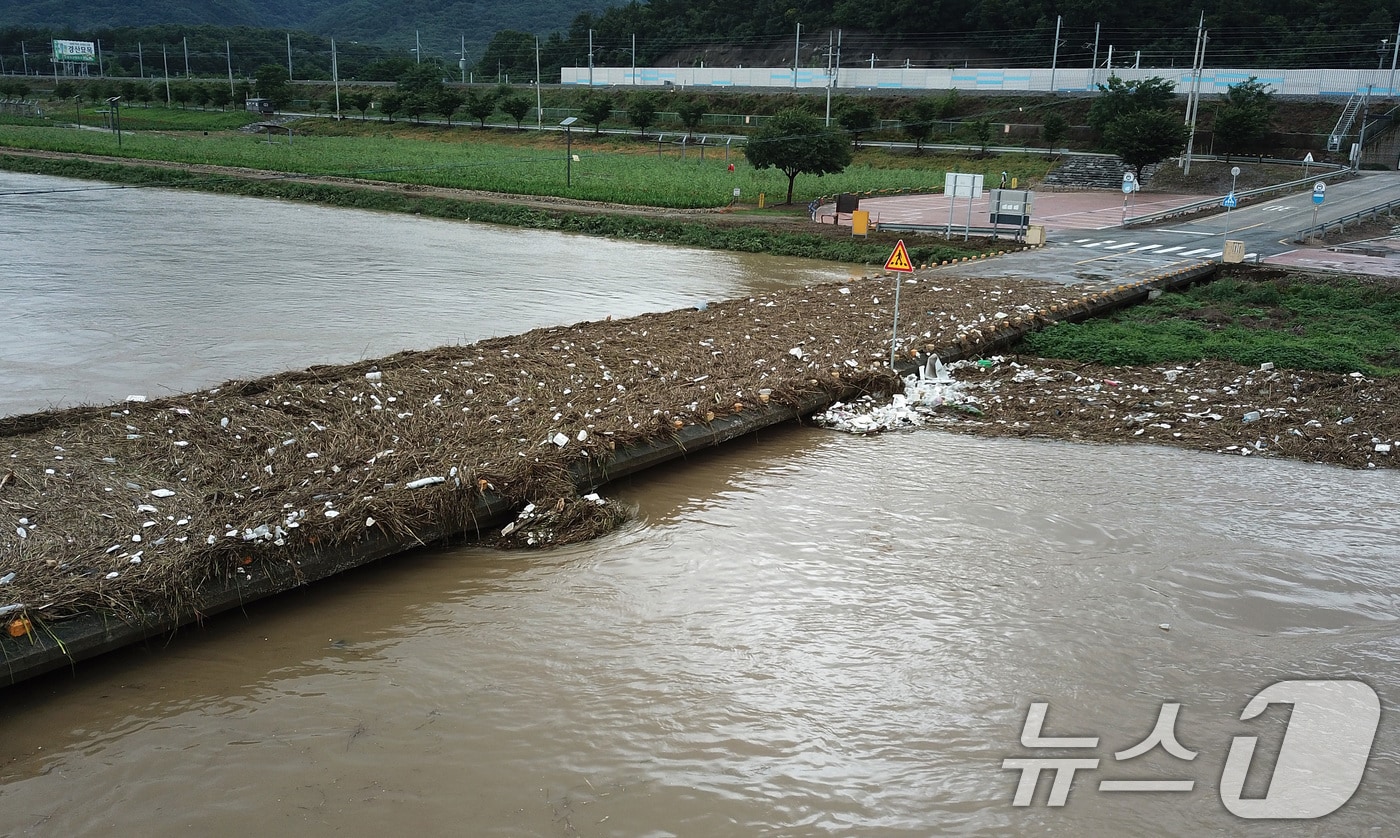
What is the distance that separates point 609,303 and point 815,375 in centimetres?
855

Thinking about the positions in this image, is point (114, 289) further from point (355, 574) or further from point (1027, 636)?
point (1027, 636)

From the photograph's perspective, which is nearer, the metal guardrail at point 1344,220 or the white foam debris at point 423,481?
the white foam debris at point 423,481

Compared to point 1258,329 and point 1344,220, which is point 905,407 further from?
point 1344,220

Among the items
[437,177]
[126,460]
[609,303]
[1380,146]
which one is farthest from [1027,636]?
[1380,146]

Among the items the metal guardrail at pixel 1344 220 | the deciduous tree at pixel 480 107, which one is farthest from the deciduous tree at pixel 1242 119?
the deciduous tree at pixel 480 107

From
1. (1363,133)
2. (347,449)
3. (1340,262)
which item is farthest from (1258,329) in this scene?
(1363,133)

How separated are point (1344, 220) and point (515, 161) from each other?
41858mm

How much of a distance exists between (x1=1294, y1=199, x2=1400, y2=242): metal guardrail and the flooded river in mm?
24578

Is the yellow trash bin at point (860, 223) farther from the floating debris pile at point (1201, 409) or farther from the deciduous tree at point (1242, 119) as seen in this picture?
the deciduous tree at point (1242, 119)

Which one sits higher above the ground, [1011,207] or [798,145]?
[798,145]

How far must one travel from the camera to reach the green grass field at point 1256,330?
16.1 metres

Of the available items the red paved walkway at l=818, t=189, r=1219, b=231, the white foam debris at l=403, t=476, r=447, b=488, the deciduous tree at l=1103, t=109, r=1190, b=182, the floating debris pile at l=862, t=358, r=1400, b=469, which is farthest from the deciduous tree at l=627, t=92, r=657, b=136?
the white foam debris at l=403, t=476, r=447, b=488

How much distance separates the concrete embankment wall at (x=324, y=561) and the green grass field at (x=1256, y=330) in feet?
8.82

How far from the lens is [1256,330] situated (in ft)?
61.3
